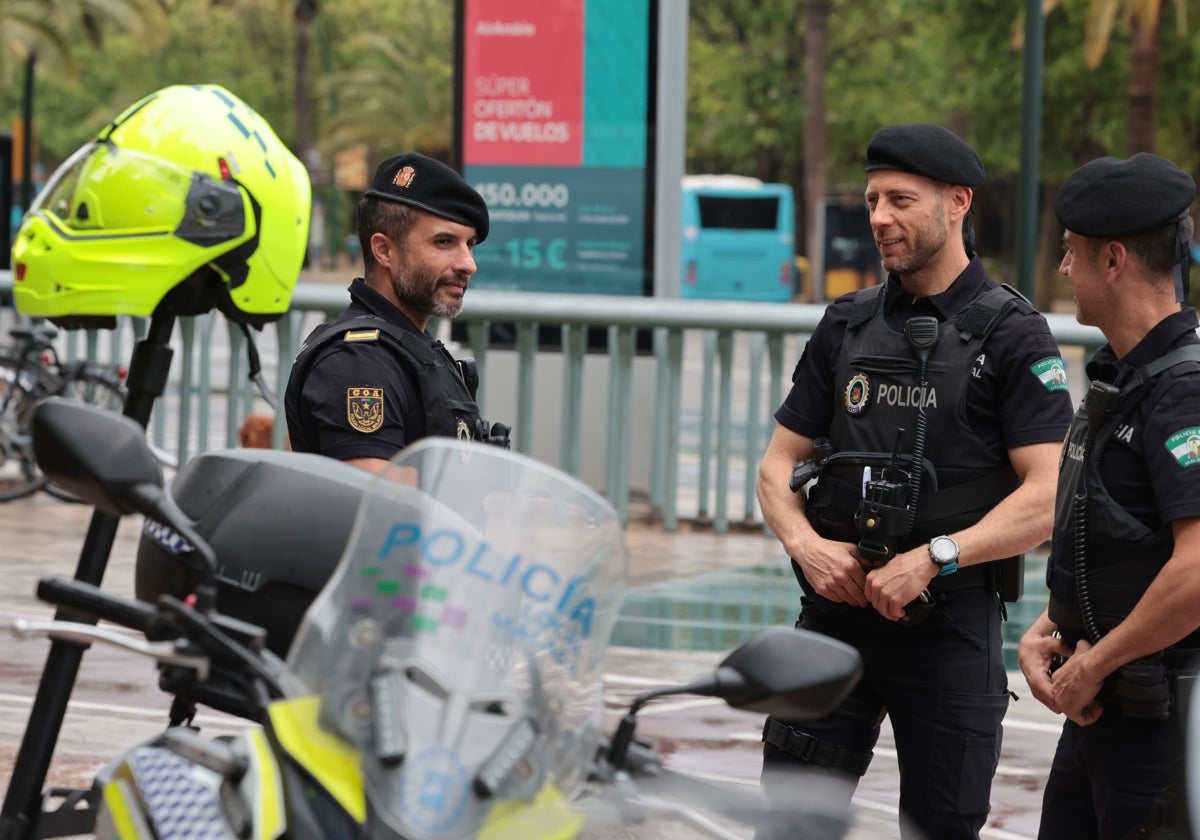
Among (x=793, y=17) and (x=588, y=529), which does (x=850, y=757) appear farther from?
(x=793, y=17)

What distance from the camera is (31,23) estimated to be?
131ft

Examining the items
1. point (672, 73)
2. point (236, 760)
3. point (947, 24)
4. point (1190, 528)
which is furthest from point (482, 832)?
point (947, 24)

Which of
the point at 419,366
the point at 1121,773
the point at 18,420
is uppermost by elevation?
the point at 419,366

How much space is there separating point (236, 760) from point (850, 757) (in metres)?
2.12

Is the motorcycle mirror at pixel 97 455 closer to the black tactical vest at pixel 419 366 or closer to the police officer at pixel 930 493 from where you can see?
the black tactical vest at pixel 419 366

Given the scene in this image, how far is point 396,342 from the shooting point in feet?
13.3

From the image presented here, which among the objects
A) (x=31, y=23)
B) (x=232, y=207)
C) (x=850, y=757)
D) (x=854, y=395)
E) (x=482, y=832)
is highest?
(x=31, y=23)

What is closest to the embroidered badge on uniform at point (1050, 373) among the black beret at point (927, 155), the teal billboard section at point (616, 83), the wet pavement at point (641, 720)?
the black beret at point (927, 155)

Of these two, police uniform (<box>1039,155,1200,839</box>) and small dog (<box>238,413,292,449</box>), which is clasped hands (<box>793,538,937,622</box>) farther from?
small dog (<box>238,413,292,449</box>)

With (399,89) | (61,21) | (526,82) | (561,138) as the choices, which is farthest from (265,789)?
(399,89)

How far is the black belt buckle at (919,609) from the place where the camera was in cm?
411

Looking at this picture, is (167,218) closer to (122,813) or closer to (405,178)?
(405,178)

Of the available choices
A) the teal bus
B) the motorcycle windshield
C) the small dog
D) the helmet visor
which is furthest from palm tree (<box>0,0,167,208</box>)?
the motorcycle windshield

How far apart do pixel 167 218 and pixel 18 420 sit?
28.1 ft
